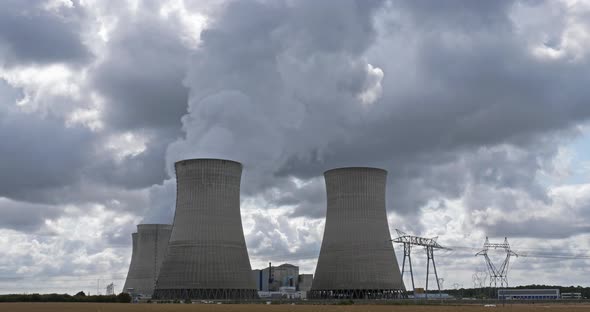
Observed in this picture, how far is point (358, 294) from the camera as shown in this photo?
184ft

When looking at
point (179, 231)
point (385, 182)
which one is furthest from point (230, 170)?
point (385, 182)

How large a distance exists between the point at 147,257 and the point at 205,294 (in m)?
20.4

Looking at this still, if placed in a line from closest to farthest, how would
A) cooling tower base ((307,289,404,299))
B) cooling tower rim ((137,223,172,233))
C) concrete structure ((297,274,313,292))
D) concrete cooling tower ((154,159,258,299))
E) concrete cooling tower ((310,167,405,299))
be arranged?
1. concrete cooling tower ((154,159,258,299))
2. concrete cooling tower ((310,167,405,299))
3. cooling tower base ((307,289,404,299))
4. cooling tower rim ((137,223,172,233))
5. concrete structure ((297,274,313,292))

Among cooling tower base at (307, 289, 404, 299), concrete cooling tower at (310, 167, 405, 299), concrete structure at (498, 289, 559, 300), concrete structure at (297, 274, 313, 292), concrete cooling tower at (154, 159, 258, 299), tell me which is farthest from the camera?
concrete structure at (297, 274, 313, 292)

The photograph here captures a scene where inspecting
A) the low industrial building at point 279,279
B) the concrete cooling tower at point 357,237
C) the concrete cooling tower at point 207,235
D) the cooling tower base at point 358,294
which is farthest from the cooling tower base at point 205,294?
the low industrial building at point 279,279

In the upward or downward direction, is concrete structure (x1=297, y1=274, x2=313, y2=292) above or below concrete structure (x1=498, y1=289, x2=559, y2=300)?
above

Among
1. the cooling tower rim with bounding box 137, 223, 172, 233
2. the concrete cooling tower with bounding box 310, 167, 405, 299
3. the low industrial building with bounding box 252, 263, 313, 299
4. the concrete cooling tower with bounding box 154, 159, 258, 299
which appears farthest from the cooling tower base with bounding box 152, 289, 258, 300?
the low industrial building with bounding box 252, 263, 313, 299

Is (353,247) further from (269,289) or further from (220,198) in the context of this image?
(269,289)

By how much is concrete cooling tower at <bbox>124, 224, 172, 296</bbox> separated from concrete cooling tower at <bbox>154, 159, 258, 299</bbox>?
1614 cm

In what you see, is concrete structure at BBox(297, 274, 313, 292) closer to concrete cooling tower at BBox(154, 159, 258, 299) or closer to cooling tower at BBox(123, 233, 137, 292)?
cooling tower at BBox(123, 233, 137, 292)

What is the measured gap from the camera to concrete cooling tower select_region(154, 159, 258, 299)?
4828 cm

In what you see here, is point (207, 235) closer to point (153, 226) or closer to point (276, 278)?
point (153, 226)

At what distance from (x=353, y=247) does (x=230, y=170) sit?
1112 cm

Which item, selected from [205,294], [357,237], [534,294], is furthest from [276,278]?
[357,237]
